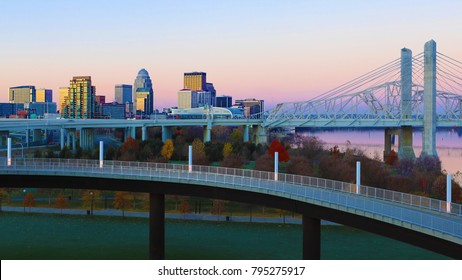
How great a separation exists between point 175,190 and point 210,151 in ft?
125

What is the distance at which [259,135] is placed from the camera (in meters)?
103

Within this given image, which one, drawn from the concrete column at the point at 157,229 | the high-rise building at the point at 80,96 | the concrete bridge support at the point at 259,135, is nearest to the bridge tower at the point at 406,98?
the concrete bridge support at the point at 259,135

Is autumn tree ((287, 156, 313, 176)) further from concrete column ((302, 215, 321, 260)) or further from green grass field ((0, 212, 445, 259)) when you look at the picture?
concrete column ((302, 215, 321, 260))

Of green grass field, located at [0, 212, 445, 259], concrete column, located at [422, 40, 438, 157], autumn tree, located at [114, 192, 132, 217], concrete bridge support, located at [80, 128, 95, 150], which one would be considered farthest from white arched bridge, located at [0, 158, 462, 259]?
concrete bridge support, located at [80, 128, 95, 150]

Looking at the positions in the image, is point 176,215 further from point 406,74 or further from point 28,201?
point 406,74

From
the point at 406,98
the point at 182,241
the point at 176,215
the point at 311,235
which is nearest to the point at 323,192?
the point at 311,235

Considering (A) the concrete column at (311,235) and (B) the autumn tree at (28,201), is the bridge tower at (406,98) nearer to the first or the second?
(B) the autumn tree at (28,201)

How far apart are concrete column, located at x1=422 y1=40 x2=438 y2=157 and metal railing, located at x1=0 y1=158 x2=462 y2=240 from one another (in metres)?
47.9

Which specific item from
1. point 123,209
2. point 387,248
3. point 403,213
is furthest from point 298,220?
point 403,213

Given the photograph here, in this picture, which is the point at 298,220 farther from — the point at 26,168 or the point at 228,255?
the point at 26,168

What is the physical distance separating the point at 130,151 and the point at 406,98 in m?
43.3

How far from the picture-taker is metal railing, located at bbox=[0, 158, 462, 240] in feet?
68.0

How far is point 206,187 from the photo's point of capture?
29188mm

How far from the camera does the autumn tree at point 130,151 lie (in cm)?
6037
